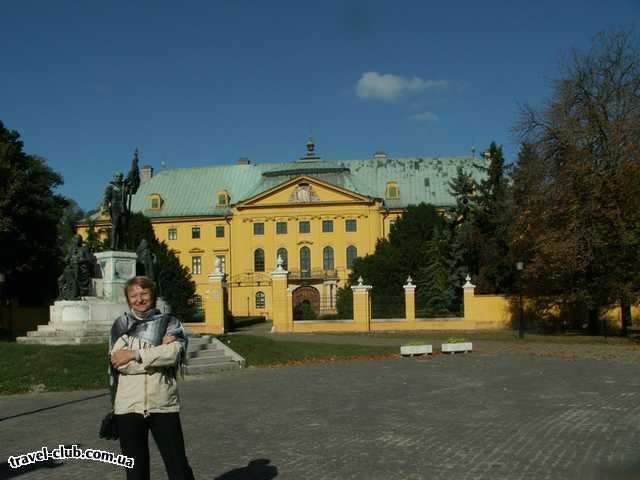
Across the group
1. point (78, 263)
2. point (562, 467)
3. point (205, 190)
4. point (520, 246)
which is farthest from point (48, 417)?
point (205, 190)

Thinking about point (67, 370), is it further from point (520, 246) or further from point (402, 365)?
point (520, 246)

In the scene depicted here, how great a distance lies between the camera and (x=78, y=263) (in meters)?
20.3

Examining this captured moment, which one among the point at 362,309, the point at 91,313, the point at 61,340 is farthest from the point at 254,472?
the point at 362,309

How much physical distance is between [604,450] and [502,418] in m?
2.20

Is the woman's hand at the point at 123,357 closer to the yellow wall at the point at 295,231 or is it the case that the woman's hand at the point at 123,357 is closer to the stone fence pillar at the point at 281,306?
the stone fence pillar at the point at 281,306

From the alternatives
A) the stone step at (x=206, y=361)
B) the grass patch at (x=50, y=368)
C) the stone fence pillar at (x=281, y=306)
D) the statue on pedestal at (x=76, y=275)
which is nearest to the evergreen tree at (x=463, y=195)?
the stone fence pillar at (x=281, y=306)

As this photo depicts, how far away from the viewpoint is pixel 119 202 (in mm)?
21031

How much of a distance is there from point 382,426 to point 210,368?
907 centimetres

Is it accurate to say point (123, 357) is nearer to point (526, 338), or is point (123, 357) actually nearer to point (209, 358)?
point (209, 358)

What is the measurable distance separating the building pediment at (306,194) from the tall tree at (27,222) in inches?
1015

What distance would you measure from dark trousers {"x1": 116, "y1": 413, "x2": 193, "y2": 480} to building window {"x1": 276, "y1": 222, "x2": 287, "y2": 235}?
64.1 meters

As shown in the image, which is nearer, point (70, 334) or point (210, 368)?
point (210, 368)

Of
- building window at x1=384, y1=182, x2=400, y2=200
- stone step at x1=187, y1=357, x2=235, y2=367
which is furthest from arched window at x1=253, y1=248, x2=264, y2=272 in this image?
stone step at x1=187, y1=357, x2=235, y2=367

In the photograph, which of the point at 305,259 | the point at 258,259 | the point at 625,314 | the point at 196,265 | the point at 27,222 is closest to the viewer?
the point at 625,314
